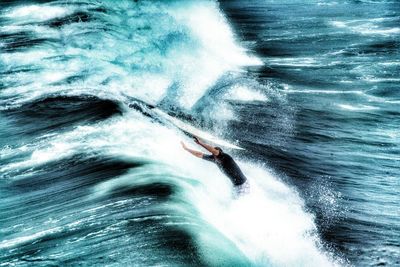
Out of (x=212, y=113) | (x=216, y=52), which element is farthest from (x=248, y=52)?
(x=212, y=113)

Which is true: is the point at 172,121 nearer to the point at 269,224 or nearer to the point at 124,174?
the point at 124,174

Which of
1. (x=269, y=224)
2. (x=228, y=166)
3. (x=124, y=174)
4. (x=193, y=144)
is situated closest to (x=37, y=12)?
(x=193, y=144)

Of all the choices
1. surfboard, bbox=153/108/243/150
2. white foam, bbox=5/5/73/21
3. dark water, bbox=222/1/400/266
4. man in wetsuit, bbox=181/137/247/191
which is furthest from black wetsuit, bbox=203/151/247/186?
white foam, bbox=5/5/73/21

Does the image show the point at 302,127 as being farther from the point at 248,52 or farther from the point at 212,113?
the point at 248,52

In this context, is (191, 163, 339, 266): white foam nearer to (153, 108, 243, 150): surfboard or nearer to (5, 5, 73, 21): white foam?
(153, 108, 243, 150): surfboard

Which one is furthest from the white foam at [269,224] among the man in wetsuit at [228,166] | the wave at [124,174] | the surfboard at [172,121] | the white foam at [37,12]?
the white foam at [37,12]

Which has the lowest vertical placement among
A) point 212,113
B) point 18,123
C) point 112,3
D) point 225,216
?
point 225,216
